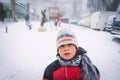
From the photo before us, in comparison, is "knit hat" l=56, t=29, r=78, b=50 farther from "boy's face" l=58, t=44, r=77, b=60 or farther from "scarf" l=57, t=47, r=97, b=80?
"scarf" l=57, t=47, r=97, b=80

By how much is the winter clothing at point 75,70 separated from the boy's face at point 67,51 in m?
0.06

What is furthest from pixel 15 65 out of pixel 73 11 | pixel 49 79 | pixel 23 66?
pixel 73 11

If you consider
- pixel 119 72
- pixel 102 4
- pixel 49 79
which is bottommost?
pixel 119 72

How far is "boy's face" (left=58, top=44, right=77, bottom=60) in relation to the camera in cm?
262

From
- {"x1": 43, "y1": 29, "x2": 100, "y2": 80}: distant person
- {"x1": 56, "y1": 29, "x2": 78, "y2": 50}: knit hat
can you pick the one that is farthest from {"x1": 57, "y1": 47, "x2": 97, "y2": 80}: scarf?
{"x1": 56, "y1": 29, "x2": 78, "y2": 50}: knit hat

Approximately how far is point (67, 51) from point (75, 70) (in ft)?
0.80

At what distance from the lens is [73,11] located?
83562 mm

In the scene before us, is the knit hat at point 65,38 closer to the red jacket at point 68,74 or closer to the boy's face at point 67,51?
the boy's face at point 67,51

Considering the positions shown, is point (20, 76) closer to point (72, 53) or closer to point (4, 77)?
point (4, 77)

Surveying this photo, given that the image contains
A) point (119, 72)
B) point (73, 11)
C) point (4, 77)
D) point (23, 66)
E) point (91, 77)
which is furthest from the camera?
point (73, 11)

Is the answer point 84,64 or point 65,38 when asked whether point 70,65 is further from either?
point 65,38

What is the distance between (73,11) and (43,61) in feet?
256

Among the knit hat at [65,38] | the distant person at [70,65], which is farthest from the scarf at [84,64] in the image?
the knit hat at [65,38]

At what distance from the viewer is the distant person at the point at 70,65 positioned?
2.63 meters
